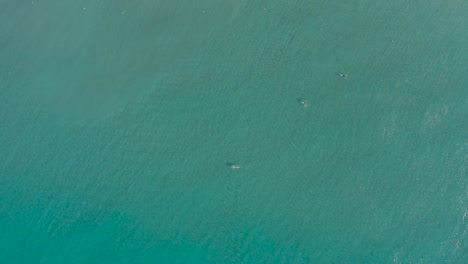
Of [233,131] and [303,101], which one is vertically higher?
[303,101]

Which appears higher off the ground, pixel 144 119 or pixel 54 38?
pixel 54 38

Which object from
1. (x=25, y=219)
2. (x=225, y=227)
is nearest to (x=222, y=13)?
(x=225, y=227)

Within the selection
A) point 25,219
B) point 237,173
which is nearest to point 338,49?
point 237,173

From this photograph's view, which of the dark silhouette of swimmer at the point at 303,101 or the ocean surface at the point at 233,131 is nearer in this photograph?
the ocean surface at the point at 233,131

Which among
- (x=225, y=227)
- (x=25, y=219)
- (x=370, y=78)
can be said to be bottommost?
(x=225, y=227)

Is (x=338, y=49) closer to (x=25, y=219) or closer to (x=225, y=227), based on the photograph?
(x=225, y=227)

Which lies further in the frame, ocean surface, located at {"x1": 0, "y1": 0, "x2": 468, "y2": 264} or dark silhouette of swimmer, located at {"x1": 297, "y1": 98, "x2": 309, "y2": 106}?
dark silhouette of swimmer, located at {"x1": 297, "y1": 98, "x2": 309, "y2": 106}
